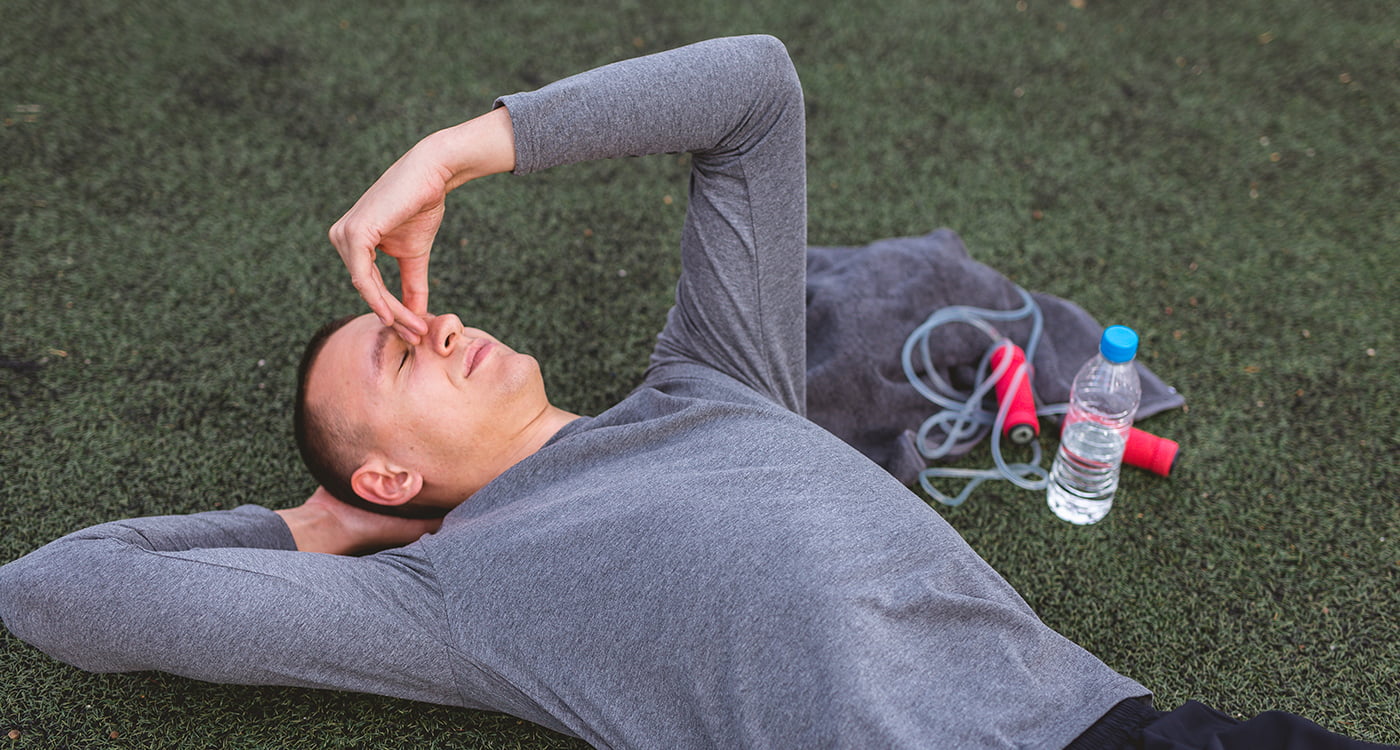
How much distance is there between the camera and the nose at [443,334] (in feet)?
4.92

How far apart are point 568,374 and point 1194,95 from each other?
6.54ft

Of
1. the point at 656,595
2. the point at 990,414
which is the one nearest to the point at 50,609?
the point at 656,595

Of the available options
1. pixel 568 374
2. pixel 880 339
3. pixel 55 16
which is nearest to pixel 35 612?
pixel 568 374

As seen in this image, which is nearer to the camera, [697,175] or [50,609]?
[50,609]

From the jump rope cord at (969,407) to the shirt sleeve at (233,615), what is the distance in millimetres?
990

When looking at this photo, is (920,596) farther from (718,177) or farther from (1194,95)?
(1194,95)

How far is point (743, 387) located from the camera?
159cm

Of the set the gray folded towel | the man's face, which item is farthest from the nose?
the gray folded towel

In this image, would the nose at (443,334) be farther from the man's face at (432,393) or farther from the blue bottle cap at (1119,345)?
the blue bottle cap at (1119,345)

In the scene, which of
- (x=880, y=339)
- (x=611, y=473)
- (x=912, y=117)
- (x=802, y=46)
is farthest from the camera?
(x=802, y=46)

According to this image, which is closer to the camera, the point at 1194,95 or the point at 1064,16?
the point at 1194,95

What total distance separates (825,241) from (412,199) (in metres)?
1.28

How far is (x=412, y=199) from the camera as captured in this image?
130 cm

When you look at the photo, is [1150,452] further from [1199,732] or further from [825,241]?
[825,241]
